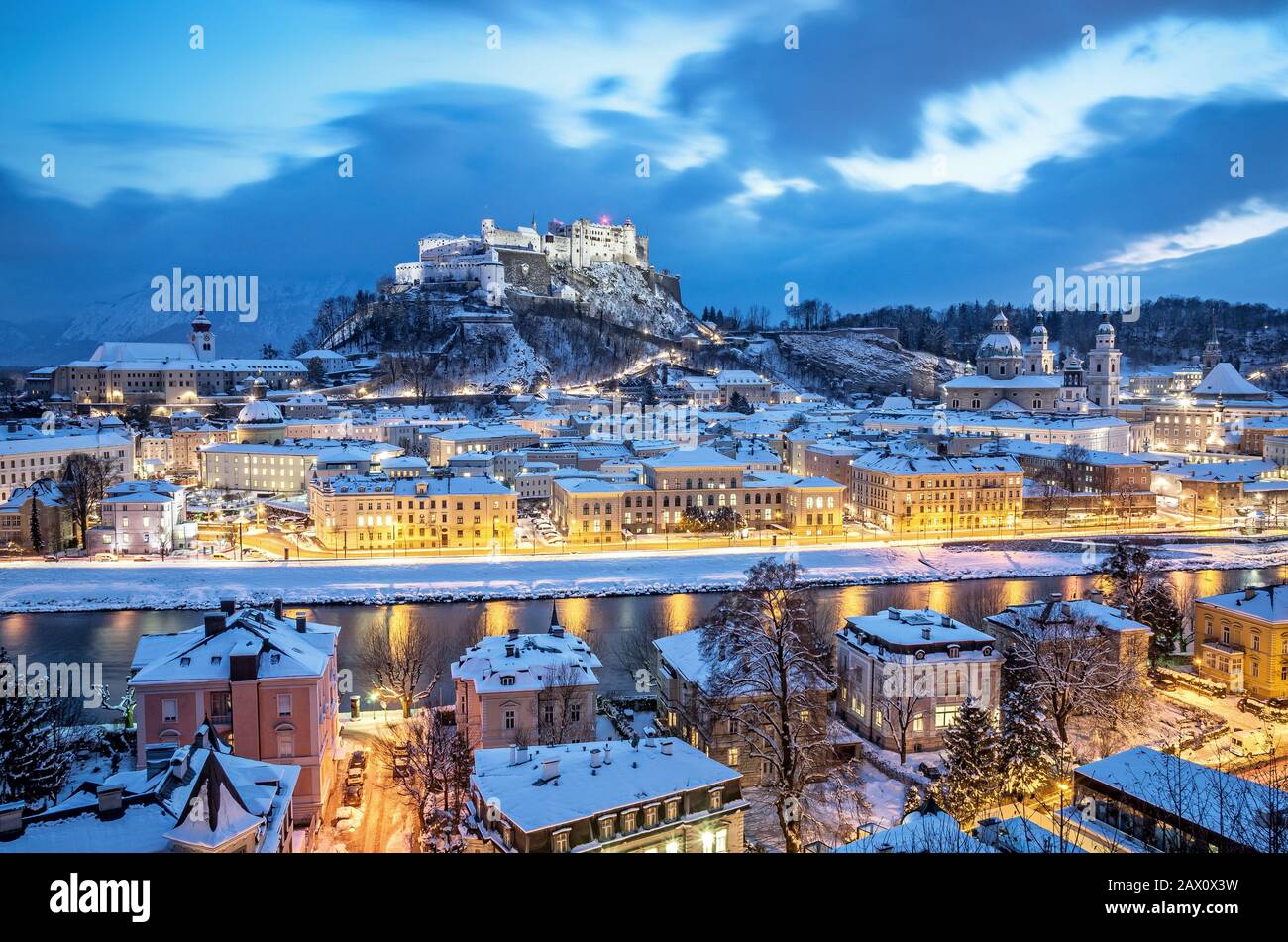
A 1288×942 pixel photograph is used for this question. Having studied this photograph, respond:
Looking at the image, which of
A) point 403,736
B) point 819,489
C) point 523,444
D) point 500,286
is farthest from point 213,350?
point 403,736

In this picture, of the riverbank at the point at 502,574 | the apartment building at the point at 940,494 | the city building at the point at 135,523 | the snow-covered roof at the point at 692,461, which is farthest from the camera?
the apartment building at the point at 940,494

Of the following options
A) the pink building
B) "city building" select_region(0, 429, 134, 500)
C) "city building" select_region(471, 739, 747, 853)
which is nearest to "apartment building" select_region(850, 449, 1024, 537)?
the pink building

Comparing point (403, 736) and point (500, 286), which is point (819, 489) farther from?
point (500, 286)

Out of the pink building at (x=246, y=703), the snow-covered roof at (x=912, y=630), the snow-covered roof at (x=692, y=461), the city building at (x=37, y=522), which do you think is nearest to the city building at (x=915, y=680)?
the snow-covered roof at (x=912, y=630)

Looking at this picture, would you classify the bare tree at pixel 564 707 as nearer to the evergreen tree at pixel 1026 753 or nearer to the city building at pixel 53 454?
the evergreen tree at pixel 1026 753

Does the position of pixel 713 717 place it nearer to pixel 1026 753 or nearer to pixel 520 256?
pixel 1026 753
